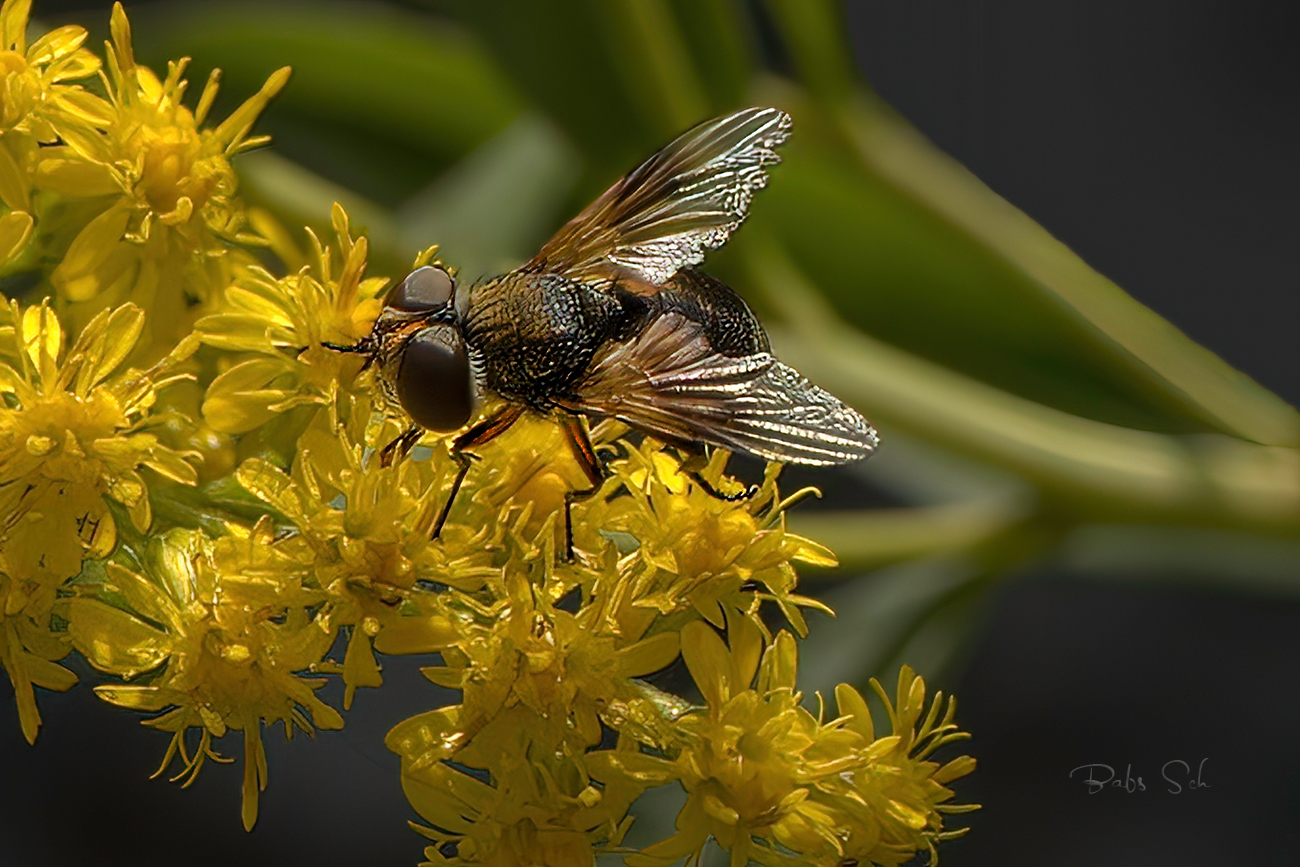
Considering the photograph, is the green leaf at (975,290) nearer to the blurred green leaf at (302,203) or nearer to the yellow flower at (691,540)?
the blurred green leaf at (302,203)

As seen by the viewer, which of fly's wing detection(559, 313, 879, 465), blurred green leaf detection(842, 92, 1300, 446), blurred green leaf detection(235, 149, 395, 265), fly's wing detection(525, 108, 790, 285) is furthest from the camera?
blurred green leaf detection(842, 92, 1300, 446)

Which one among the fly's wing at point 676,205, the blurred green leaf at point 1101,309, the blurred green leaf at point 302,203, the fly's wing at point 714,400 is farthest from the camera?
the blurred green leaf at point 1101,309

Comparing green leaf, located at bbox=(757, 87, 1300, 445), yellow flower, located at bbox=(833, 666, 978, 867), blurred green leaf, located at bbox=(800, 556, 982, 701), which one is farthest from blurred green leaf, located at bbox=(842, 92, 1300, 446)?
yellow flower, located at bbox=(833, 666, 978, 867)

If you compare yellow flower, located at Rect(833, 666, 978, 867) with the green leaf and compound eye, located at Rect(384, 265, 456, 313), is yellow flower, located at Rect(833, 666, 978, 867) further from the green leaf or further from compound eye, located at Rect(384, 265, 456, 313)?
the green leaf

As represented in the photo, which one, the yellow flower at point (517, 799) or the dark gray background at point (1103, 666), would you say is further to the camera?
the dark gray background at point (1103, 666)

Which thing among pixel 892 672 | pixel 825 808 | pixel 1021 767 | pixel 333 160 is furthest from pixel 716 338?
pixel 1021 767

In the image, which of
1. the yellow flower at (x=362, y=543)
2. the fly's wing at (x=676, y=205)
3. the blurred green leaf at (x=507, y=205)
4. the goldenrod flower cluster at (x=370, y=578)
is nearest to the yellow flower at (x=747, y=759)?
the goldenrod flower cluster at (x=370, y=578)

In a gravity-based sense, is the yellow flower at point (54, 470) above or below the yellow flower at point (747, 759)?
above

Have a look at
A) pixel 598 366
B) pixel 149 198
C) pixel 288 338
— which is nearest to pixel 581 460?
pixel 598 366
